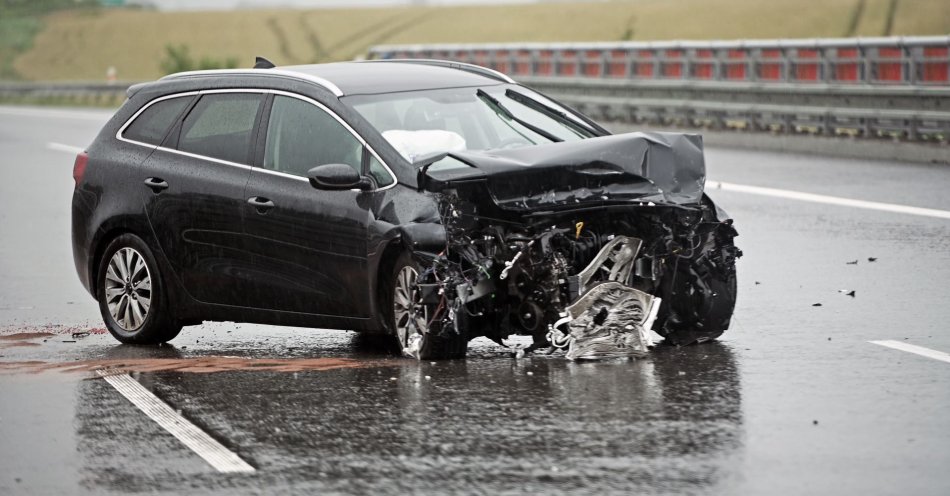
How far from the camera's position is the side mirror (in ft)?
30.8

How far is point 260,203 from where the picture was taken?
987cm

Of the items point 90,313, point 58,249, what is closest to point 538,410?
point 90,313

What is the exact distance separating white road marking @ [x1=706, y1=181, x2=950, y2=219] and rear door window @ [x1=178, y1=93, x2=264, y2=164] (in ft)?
25.3

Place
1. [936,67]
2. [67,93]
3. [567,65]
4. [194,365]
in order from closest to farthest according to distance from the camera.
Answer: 1. [194,365]
2. [936,67]
3. [567,65]
4. [67,93]

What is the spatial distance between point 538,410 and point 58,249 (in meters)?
9.37

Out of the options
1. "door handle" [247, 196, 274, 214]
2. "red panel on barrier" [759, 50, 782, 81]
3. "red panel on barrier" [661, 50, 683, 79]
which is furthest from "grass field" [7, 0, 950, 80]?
"door handle" [247, 196, 274, 214]

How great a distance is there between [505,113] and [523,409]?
274 cm

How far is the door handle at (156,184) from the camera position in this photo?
10461 mm

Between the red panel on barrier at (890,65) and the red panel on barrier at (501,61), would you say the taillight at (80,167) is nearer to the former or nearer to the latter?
the red panel on barrier at (890,65)

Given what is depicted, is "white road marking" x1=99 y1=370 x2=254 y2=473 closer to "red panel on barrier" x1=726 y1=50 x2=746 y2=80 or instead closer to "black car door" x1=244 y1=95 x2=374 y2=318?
"black car door" x1=244 y1=95 x2=374 y2=318

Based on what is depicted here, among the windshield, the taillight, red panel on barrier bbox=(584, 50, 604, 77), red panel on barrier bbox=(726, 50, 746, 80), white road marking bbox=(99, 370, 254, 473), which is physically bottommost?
white road marking bbox=(99, 370, 254, 473)

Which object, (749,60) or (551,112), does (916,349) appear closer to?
(551,112)

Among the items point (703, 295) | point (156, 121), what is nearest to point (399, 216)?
point (703, 295)

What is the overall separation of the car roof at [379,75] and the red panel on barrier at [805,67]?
52.2ft
